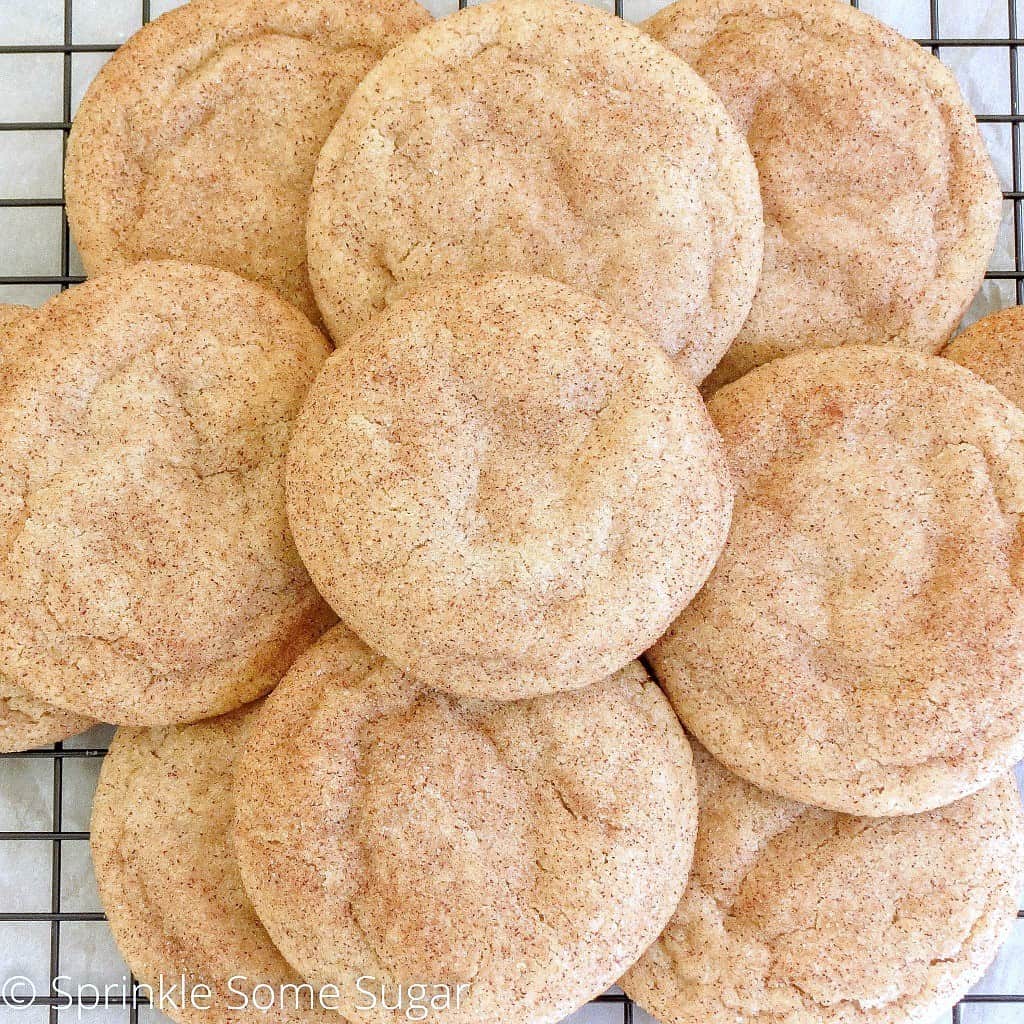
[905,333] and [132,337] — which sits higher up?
[132,337]

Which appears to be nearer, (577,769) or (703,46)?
(577,769)

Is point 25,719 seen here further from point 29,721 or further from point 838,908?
point 838,908

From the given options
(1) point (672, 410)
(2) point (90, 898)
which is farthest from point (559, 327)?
(2) point (90, 898)

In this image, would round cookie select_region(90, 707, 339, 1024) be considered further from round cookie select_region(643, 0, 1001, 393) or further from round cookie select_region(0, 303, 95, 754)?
round cookie select_region(643, 0, 1001, 393)

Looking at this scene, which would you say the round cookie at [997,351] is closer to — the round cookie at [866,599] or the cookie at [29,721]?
the round cookie at [866,599]

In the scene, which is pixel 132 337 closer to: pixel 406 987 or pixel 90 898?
pixel 406 987

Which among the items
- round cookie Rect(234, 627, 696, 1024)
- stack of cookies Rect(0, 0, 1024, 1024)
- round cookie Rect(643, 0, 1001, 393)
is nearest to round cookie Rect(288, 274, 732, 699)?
stack of cookies Rect(0, 0, 1024, 1024)

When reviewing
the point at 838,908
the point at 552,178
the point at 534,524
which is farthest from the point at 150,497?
the point at 838,908
